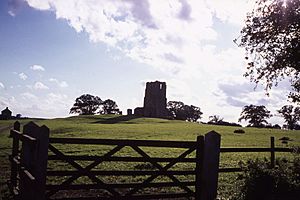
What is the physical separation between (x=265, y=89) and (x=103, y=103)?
166442 mm

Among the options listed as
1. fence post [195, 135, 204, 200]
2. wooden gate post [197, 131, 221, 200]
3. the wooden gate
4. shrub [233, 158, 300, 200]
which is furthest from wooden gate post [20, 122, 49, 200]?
shrub [233, 158, 300, 200]

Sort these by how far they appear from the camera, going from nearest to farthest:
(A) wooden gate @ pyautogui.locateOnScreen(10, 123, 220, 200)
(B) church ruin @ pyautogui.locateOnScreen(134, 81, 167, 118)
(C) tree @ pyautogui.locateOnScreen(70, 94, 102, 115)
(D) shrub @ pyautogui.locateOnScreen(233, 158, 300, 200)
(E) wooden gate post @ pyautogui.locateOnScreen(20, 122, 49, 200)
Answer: (E) wooden gate post @ pyautogui.locateOnScreen(20, 122, 49, 200) < (A) wooden gate @ pyautogui.locateOnScreen(10, 123, 220, 200) < (D) shrub @ pyautogui.locateOnScreen(233, 158, 300, 200) < (B) church ruin @ pyautogui.locateOnScreen(134, 81, 167, 118) < (C) tree @ pyautogui.locateOnScreen(70, 94, 102, 115)

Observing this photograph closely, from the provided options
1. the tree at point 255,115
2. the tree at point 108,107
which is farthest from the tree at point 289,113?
the tree at point 108,107

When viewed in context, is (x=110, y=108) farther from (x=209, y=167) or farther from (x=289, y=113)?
(x=209, y=167)

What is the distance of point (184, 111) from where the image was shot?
190m

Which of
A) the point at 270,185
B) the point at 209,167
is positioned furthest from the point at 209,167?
the point at 270,185

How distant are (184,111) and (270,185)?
179m

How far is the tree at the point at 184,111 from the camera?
622 ft

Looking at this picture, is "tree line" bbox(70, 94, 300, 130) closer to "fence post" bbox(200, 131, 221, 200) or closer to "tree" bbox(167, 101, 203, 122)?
"tree" bbox(167, 101, 203, 122)

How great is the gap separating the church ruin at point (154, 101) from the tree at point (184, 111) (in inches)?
1412

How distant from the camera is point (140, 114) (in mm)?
147875

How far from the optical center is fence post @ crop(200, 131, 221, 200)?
1132 centimetres

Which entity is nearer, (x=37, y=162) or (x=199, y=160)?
(x=37, y=162)

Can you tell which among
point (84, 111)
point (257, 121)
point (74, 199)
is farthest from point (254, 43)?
point (84, 111)
